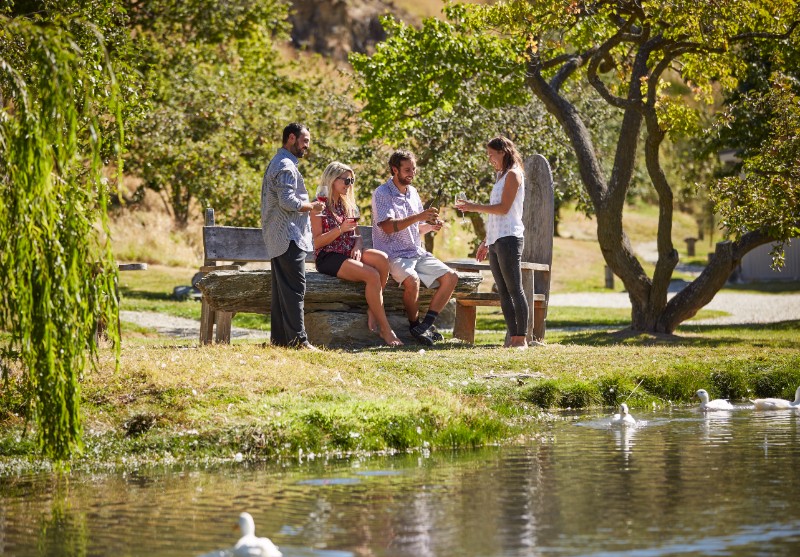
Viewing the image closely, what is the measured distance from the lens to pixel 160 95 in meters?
35.3

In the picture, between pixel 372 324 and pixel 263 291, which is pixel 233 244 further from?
pixel 372 324

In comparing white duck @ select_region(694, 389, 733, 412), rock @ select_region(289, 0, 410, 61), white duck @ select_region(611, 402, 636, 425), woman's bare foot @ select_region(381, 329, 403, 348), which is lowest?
white duck @ select_region(611, 402, 636, 425)

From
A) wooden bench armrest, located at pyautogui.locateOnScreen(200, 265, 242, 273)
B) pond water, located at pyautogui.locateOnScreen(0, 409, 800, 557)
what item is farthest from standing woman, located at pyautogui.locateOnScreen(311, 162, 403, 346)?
pond water, located at pyautogui.locateOnScreen(0, 409, 800, 557)

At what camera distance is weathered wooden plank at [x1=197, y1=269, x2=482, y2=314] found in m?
14.8

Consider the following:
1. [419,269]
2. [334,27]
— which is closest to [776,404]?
[419,269]

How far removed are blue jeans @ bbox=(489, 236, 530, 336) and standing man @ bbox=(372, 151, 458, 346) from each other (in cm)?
56

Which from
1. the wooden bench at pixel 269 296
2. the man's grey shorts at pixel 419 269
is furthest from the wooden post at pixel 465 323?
the man's grey shorts at pixel 419 269

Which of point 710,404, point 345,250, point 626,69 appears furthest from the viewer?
point 626,69

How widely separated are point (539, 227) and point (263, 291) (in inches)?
157

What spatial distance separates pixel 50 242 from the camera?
25.5 feet

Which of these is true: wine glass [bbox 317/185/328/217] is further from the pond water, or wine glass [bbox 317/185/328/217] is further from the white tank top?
the pond water

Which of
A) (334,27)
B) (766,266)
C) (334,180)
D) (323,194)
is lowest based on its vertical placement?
(323,194)

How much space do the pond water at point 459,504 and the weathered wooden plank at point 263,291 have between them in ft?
16.7

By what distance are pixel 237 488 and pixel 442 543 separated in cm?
232
